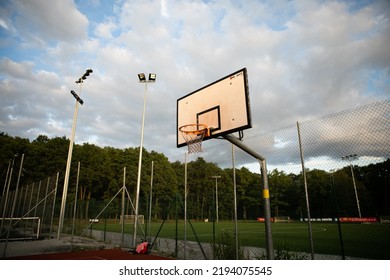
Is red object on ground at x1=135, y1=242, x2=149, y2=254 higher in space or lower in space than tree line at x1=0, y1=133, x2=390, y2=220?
lower

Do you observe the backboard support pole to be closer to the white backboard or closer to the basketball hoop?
the white backboard

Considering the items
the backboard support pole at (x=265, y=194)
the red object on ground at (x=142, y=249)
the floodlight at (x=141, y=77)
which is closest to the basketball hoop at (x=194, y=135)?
the backboard support pole at (x=265, y=194)

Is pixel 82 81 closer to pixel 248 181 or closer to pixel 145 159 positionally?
pixel 248 181

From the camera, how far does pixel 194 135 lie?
6.88 m

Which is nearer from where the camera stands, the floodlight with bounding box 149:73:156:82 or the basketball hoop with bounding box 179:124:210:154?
the basketball hoop with bounding box 179:124:210:154

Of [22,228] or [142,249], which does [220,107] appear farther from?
[22,228]

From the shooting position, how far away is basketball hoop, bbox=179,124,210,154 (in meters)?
6.69

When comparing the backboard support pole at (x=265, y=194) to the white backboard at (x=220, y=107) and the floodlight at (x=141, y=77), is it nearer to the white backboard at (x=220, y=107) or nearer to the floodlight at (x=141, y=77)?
the white backboard at (x=220, y=107)

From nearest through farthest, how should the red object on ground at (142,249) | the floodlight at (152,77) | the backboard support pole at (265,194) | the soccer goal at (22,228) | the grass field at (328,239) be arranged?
1. the backboard support pole at (265,194)
2. the red object on ground at (142,249)
3. the grass field at (328,239)
4. the floodlight at (152,77)
5. the soccer goal at (22,228)

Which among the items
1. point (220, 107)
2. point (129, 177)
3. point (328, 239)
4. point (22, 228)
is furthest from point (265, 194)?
point (129, 177)

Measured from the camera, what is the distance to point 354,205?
17.5m

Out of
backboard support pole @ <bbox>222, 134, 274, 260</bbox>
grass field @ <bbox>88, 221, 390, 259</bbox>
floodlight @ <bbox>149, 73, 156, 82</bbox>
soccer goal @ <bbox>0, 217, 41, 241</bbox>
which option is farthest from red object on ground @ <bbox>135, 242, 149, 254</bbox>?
soccer goal @ <bbox>0, 217, 41, 241</bbox>

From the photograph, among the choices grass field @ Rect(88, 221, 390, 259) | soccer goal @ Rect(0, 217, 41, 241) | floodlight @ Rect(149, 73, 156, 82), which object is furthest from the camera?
soccer goal @ Rect(0, 217, 41, 241)

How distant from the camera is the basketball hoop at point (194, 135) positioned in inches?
263
